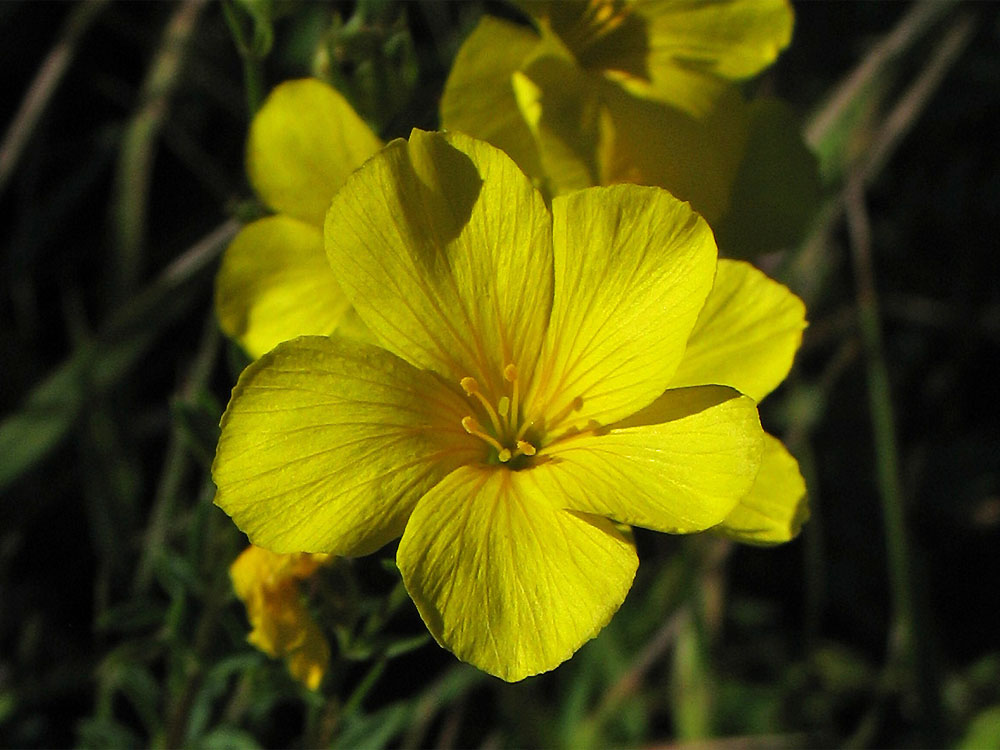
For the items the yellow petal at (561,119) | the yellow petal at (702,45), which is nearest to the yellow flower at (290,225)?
the yellow petal at (561,119)

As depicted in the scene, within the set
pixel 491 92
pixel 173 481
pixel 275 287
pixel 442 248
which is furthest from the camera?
pixel 173 481

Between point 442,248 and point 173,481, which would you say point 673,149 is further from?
point 173,481

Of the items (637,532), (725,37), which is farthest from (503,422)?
(637,532)

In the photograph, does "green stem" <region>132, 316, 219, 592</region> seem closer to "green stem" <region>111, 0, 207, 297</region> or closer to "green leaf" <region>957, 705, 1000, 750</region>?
"green stem" <region>111, 0, 207, 297</region>

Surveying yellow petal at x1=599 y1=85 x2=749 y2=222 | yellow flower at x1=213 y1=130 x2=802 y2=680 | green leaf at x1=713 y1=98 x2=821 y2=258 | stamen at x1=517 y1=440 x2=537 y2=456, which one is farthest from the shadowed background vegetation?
stamen at x1=517 y1=440 x2=537 y2=456

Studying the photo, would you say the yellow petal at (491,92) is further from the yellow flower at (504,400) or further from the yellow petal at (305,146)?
the yellow flower at (504,400)
